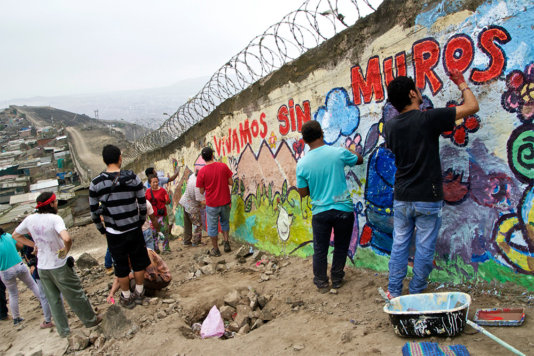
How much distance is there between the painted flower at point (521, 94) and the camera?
2475 mm

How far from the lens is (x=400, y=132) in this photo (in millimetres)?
2658

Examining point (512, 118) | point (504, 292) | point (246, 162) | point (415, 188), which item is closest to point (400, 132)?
point (415, 188)

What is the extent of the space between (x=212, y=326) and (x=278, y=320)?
2.64 feet

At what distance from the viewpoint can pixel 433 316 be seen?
2.19m

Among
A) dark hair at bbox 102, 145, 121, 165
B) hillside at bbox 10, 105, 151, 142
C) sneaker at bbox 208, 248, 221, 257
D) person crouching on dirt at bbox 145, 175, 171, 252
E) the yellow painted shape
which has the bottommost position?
sneaker at bbox 208, 248, 221, 257

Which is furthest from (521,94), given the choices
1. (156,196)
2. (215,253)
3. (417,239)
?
(156,196)

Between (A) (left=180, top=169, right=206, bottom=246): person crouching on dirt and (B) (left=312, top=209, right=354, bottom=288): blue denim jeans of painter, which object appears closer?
(B) (left=312, top=209, right=354, bottom=288): blue denim jeans of painter

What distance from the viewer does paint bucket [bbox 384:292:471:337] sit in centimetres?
217

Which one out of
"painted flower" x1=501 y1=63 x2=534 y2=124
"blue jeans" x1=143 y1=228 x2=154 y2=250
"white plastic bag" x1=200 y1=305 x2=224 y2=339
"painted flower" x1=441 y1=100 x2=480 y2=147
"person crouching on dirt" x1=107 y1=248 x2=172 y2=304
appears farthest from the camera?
"blue jeans" x1=143 y1=228 x2=154 y2=250

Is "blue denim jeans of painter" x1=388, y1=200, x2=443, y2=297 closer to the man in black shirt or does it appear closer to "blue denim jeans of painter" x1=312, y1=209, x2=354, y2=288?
the man in black shirt

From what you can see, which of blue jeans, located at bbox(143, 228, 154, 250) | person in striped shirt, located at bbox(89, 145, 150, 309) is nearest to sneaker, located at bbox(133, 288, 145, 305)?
person in striped shirt, located at bbox(89, 145, 150, 309)

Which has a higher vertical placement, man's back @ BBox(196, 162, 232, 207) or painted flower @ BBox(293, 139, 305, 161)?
painted flower @ BBox(293, 139, 305, 161)

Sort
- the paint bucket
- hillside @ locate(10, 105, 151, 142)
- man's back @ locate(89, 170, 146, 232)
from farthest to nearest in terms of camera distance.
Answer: hillside @ locate(10, 105, 151, 142) < man's back @ locate(89, 170, 146, 232) < the paint bucket

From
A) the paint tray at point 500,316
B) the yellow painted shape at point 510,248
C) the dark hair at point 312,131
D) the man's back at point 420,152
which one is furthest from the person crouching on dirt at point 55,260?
the yellow painted shape at point 510,248
